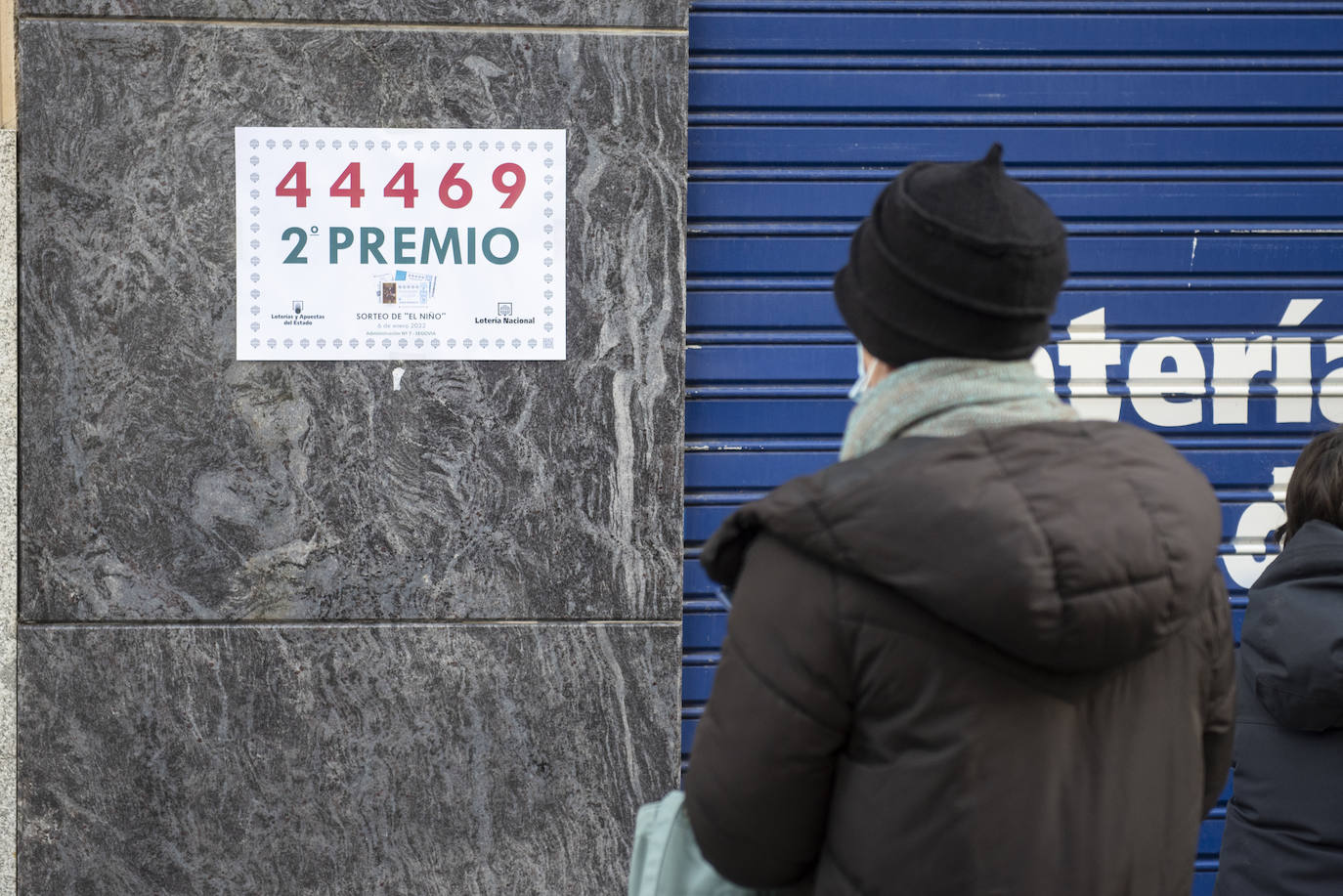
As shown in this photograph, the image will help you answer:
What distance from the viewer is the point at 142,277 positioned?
3.21m

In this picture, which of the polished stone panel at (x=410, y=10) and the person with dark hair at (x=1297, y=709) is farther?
the polished stone panel at (x=410, y=10)

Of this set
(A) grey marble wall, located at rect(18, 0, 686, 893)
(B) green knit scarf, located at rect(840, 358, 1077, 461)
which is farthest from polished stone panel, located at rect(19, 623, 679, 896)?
(B) green knit scarf, located at rect(840, 358, 1077, 461)

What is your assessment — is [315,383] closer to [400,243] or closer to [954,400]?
[400,243]

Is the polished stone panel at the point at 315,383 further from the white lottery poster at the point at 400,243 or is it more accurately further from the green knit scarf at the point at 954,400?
the green knit scarf at the point at 954,400

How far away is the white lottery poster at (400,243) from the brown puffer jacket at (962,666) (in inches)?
78.3

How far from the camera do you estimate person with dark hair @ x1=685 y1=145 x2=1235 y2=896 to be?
126 cm

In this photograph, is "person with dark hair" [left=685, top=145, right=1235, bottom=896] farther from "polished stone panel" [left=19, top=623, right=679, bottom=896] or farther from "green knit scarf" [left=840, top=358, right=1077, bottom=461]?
"polished stone panel" [left=19, top=623, right=679, bottom=896]

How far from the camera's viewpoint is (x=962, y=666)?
1308 millimetres

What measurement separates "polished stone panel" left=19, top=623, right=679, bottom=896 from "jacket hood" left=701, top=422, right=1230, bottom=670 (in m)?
2.07

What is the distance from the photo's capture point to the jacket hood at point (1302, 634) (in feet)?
7.65

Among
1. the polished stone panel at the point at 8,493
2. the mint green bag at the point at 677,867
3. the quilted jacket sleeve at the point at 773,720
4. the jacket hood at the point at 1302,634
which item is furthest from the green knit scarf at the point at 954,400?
the polished stone panel at the point at 8,493

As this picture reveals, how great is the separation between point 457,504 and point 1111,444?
224 centimetres

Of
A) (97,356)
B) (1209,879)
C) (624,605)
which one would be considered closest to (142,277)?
(97,356)

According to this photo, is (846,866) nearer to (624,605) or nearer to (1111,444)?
(1111,444)
